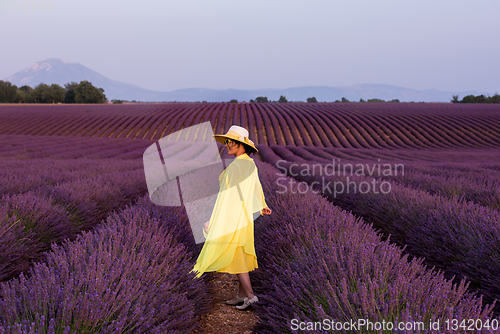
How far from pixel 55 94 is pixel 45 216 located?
68331mm

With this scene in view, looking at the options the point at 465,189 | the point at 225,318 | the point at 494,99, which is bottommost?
the point at 225,318

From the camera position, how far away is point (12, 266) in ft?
7.50

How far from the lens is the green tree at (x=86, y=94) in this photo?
183 feet

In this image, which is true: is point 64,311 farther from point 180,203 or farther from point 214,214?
point 180,203

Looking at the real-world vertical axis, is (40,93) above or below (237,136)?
above

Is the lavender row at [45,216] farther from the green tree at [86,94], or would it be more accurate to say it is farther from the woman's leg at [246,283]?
the green tree at [86,94]

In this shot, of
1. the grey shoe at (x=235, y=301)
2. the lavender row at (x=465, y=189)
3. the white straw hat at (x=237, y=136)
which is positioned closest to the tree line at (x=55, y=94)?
the lavender row at (x=465, y=189)

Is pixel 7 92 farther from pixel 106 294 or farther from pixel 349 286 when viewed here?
pixel 349 286

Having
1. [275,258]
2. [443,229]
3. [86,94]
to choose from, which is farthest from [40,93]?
[443,229]

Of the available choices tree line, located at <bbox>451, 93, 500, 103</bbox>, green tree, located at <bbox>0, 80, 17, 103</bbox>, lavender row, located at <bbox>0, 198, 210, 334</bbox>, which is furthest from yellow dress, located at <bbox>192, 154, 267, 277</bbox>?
green tree, located at <bbox>0, 80, 17, 103</bbox>

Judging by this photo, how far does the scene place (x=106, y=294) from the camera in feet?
4.42

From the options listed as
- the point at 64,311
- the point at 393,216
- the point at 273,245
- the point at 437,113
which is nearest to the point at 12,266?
the point at 64,311

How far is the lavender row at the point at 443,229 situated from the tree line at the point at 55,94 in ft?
210

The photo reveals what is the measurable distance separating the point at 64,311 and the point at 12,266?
5.09 ft
